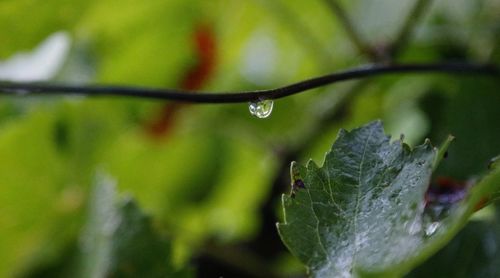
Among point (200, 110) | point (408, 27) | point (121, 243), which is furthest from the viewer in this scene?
point (200, 110)

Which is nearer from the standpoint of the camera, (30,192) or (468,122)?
(468,122)

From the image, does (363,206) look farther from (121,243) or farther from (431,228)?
(121,243)

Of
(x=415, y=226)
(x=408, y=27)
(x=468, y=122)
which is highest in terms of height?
(x=408, y=27)

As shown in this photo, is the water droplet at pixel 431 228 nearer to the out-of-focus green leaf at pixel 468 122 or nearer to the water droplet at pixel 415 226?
the water droplet at pixel 415 226

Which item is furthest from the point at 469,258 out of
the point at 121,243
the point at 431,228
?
the point at 121,243

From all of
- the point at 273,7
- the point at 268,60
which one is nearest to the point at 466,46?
the point at 273,7

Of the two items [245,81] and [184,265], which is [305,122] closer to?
[245,81]

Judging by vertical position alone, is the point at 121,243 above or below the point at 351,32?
below
